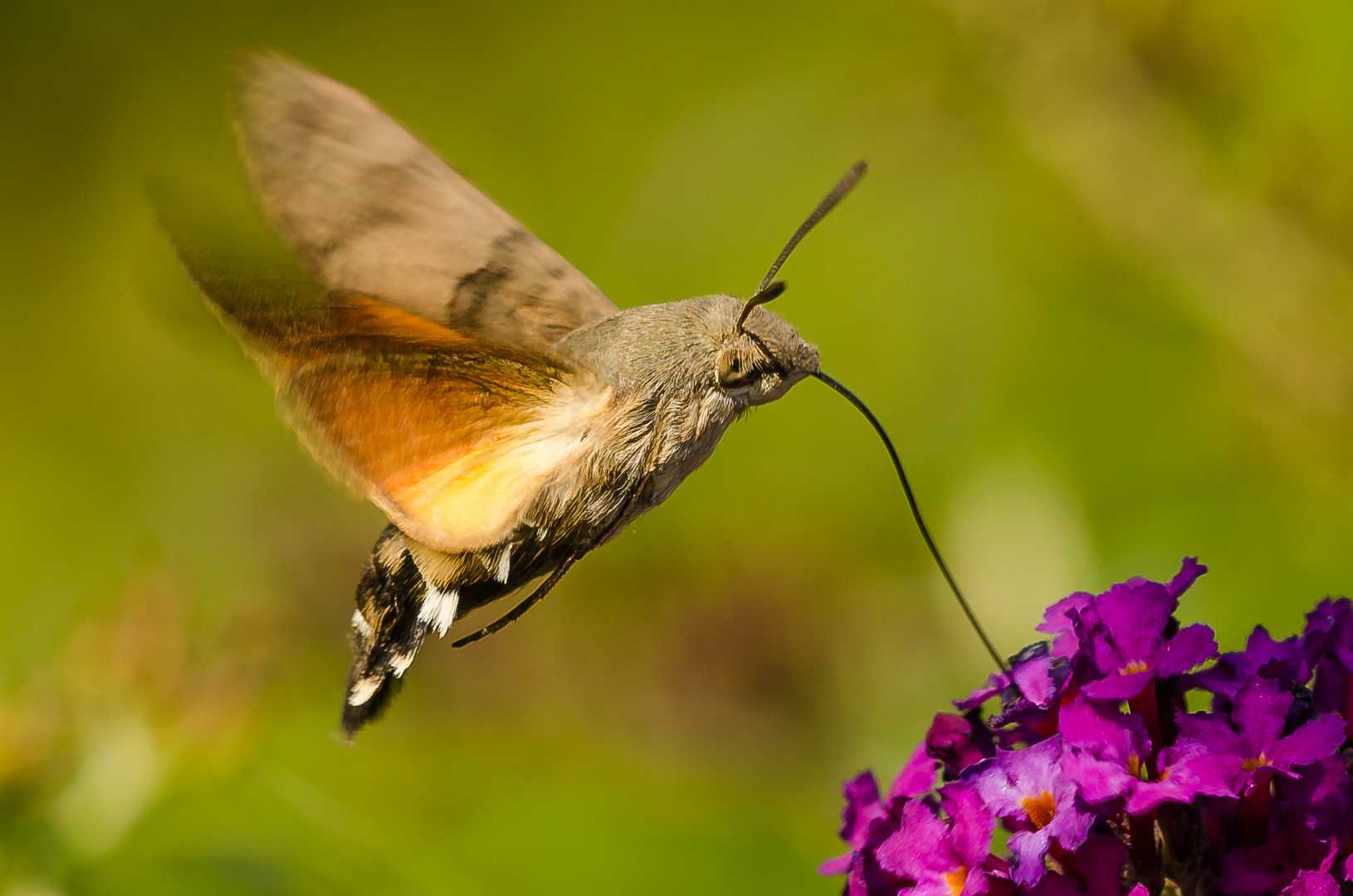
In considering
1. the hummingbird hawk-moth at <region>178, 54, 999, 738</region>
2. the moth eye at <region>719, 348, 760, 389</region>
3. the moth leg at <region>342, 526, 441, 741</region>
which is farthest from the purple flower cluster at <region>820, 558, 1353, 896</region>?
the moth leg at <region>342, 526, 441, 741</region>

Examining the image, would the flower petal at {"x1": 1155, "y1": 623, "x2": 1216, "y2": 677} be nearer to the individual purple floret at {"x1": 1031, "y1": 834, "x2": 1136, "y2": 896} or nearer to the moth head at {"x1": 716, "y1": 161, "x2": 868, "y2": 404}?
the individual purple floret at {"x1": 1031, "y1": 834, "x2": 1136, "y2": 896}

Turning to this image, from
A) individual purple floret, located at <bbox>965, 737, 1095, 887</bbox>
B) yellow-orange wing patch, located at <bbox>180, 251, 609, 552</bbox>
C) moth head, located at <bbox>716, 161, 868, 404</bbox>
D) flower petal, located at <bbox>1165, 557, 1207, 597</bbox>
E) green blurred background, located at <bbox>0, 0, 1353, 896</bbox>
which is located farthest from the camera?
green blurred background, located at <bbox>0, 0, 1353, 896</bbox>

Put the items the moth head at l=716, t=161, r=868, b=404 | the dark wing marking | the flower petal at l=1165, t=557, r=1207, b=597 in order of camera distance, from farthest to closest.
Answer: the dark wing marking
the moth head at l=716, t=161, r=868, b=404
the flower petal at l=1165, t=557, r=1207, b=597

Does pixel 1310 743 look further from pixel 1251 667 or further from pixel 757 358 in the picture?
pixel 757 358

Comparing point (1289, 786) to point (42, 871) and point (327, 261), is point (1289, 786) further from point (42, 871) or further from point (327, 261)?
point (42, 871)

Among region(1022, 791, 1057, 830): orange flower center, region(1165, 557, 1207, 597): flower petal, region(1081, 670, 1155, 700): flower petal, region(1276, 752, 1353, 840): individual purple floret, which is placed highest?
region(1165, 557, 1207, 597): flower petal

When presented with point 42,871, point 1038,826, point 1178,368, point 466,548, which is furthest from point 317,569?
point 1038,826

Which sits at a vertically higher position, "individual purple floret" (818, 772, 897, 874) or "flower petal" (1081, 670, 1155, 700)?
Answer: "flower petal" (1081, 670, 1155, 700)

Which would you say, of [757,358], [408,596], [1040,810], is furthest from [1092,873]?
[408,596]
